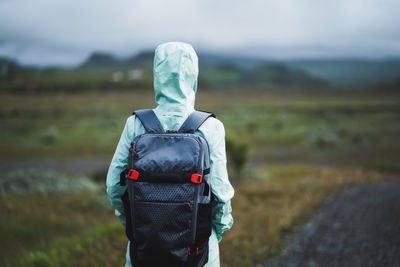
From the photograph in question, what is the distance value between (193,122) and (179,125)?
14cm

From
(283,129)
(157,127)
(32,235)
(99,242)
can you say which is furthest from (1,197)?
(283,129)

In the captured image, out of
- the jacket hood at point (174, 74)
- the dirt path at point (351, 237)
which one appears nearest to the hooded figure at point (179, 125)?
the jacket hood at point (174, 74)

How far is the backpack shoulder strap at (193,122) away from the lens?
214 centimetres

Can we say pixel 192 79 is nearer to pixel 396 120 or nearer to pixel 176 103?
pixel 176 103

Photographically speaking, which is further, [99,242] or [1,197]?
[1,197]

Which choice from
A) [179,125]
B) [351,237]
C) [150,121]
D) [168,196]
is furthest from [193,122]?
[351,237]

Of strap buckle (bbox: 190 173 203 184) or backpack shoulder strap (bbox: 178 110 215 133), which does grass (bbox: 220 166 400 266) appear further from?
backpack shoulder strap (bbox: 178 110 215 133)

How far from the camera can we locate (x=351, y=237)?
19.8 feet

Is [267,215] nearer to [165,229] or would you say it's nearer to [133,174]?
[165,229]

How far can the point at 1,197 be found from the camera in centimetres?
947

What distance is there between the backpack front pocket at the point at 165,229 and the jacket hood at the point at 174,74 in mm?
764

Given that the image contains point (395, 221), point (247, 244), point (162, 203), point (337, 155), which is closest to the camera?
point (162, 203)

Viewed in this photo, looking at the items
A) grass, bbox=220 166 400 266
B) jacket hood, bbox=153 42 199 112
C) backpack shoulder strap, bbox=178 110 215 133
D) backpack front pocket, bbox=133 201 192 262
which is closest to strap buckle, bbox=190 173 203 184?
backpack front pocket, bbox=133 201 192 262

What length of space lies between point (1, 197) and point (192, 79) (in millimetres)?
9956
